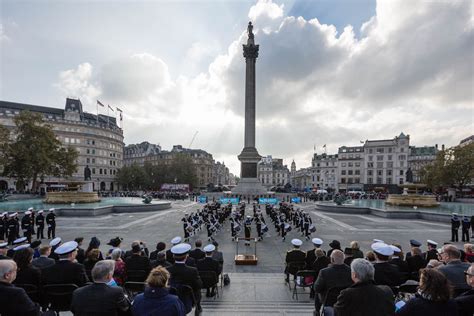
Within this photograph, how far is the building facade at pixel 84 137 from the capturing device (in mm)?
79375

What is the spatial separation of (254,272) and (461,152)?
61237 mm


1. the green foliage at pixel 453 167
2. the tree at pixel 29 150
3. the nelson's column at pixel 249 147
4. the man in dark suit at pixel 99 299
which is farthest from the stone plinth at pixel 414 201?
the tree at pixel 29 150

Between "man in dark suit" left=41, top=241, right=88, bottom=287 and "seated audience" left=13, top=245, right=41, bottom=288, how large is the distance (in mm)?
114

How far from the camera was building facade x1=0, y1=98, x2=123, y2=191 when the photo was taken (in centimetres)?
7938

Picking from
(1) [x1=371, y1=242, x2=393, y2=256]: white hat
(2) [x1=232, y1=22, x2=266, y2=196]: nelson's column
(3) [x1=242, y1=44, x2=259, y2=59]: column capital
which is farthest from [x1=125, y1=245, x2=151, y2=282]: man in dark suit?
(3) [x1=242, y1=44, x2=259, y2=59]: column capital

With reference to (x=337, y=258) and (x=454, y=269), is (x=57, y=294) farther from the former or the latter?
(x=454, y=269)

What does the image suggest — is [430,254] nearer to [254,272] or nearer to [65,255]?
[254,272]

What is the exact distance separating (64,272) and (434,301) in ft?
19.5

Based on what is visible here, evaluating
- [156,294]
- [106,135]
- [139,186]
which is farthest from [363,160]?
[156,294]

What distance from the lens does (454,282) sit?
4602 millimetres

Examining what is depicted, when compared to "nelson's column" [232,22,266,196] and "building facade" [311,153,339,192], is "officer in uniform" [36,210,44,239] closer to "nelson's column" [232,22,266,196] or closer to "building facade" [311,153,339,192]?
"nelson's column" [232,22,266,196]

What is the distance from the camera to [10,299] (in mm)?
3551

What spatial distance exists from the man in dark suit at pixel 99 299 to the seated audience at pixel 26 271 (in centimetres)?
222

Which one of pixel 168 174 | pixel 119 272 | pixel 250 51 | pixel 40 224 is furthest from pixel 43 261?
pixel 168 174
